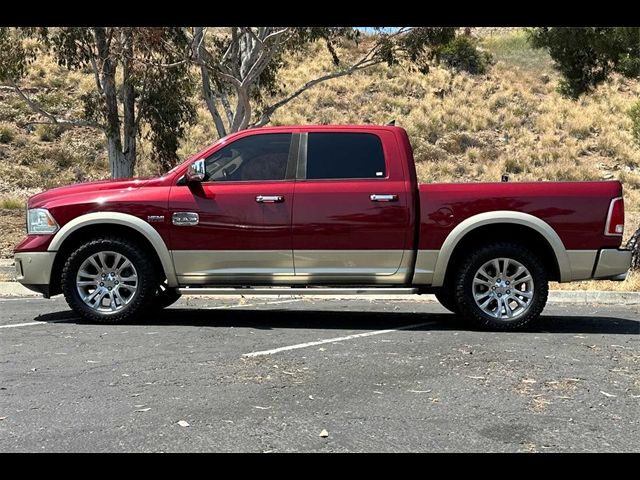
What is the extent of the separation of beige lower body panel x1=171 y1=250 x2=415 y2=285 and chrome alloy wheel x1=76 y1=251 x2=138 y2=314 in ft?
1.67

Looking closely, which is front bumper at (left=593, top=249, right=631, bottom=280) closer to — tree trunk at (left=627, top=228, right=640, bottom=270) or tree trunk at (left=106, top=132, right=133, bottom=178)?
tree trunk at (left=627, top=228, right=640, bottom=270)

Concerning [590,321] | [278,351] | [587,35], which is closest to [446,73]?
[587,35]

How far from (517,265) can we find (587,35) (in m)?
9.94

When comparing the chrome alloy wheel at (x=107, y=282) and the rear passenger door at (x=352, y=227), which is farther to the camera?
the chrome alloy wheel at (x=107, y=282)

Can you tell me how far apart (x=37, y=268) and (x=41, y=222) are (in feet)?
1.56

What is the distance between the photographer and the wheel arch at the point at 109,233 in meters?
8.40

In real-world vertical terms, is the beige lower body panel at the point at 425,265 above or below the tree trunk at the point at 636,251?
above

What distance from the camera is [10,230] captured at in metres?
17.7

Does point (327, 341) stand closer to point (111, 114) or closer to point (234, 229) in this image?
point (234, 229)

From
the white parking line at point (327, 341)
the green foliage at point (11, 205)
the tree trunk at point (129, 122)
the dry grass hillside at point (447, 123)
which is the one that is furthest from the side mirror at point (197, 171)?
the dry grass hillside at point (447, 123)

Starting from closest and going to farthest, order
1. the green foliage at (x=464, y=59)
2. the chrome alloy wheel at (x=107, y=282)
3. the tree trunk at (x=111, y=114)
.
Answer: the chrome alloy wheel at (x=107, y=282), the tree trunk at (x=111, y=114), the green foliage at (x=464, y=59)

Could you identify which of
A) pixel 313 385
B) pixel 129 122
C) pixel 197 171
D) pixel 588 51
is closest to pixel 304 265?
pixel 197 171

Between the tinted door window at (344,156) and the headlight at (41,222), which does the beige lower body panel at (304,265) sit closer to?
the tinted door window at (344,156)

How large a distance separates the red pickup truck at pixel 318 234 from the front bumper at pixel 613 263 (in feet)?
0.05
